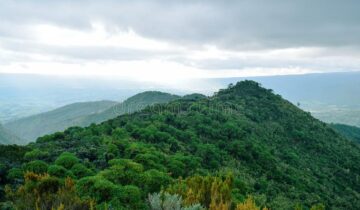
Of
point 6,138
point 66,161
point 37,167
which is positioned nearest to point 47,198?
point 37,167

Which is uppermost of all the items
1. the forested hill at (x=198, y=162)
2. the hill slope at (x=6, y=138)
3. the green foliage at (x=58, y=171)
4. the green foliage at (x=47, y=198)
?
A: the green foliage at (x=47, y=198)

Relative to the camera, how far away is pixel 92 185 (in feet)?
75.2

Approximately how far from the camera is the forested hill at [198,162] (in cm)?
1906

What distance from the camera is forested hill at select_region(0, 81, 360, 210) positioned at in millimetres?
19062

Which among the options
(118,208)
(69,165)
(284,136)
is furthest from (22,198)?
(284,136)

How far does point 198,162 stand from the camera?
4012 centimetres

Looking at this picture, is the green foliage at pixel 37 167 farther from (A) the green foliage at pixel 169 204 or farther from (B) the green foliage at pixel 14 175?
(A) the green foliage at pixel 169 204

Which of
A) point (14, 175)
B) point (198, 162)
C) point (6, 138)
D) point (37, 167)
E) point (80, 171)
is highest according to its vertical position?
point (37, 167)

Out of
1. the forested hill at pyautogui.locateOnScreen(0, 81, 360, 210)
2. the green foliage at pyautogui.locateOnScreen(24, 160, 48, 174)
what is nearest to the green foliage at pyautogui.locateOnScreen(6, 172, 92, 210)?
the forested hill at pyautogui.locateOnScreen(0, 81, 360, 210)

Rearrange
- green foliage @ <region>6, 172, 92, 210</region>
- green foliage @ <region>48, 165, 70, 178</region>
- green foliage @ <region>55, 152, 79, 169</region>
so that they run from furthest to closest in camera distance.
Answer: green foliage @ <region>55, 152, 79, 169</region>, green foliage @ <region>48, 165, 70, 178</region>, green foliage @ <region>6, 172, 92, 210</region>

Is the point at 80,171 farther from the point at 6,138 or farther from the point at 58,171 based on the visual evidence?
the point at 6,138

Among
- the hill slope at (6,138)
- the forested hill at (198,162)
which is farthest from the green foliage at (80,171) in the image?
the hill slope at (6,138)

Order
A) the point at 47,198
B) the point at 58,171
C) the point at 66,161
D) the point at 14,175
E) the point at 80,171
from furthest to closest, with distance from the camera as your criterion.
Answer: the point at 66,161 < the point at 80,171 < the point at 58,171 < the point at 14,175 < the point at 47,198

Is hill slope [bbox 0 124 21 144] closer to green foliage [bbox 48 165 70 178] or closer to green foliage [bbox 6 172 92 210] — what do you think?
green foliage [bbox 48 165 70 178]
